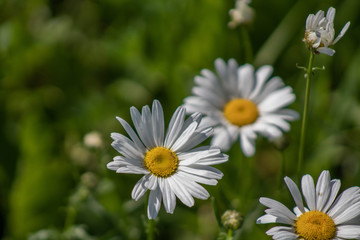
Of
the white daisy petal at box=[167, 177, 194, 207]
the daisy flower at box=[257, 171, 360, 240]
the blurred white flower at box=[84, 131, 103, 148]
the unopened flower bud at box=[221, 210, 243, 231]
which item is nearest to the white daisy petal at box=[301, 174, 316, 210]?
the daisy flower at box=[257, 171, 360, 240]

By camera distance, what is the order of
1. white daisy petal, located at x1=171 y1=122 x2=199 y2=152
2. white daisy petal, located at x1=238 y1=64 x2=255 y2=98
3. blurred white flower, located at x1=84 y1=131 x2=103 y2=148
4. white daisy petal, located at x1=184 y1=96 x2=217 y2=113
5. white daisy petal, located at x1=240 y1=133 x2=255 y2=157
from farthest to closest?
white daisy petal, located at x1=238 y1=64 x2=255 y2=98 < blurred white flower, located at x1=84 y1=131 x2=103 y2=148 < white daisy petal, located at x1=184 y1=96 x2=217 y2=113 < white daisy petal, located at x1=240 y1=133 x2=255 y2=157 < white daisy petal, located at x1=171 y1=122 x2=199 y2=152

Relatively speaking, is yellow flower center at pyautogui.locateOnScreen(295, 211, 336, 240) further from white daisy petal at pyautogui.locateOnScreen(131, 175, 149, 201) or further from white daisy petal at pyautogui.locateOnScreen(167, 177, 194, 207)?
white daisy petal at pyautogui.locateOnScreen(131, 175, 149, 201)

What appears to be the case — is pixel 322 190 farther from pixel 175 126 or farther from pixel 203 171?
pixel 175 126

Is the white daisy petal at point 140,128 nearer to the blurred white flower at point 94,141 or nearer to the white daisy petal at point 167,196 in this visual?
the white daisy petal at point 167,196

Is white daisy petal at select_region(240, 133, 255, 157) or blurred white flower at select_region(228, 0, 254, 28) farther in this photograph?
blurred white flower at select_region(228, 0, 254, 28)

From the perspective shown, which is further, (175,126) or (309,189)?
(175,126)

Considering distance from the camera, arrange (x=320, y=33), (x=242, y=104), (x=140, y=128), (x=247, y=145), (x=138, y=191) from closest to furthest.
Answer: (x=138, y=191) → (x=320, y=33) → (x=140, y=128) → (x=247, y=145) → (x=242, y=104)

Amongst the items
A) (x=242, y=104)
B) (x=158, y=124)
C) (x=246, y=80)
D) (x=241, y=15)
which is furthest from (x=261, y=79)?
(x=158, y=124)
